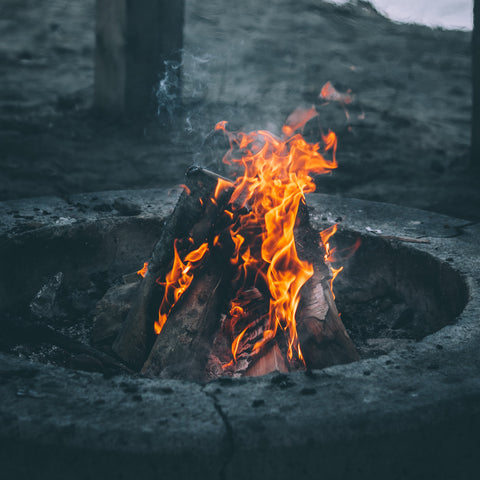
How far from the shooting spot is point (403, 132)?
225 inches

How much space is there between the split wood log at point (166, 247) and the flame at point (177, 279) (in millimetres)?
25

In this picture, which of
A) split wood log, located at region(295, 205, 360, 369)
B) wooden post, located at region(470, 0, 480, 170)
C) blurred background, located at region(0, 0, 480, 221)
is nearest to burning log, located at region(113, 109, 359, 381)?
split wood log, located at region(295, 205, 360, 369)

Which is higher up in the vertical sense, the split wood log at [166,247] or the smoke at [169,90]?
the smoke at [169,90]

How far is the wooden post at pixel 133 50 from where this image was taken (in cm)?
498

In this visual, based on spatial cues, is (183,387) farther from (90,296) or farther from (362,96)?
(362,96)

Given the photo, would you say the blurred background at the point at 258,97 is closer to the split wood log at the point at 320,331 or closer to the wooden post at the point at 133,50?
the wooden post at the point at 133,50

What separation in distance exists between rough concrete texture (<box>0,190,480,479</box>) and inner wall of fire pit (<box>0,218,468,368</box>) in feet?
2.79

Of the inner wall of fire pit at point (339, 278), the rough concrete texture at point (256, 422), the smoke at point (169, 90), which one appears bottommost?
the inner wall of fire pit at point (339, 278)

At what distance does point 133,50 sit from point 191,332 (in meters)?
3.72

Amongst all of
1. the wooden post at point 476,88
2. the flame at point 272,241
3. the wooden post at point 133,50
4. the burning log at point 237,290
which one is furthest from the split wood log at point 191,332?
the wooden post at point 476,88

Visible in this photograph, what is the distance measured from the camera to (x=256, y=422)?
1.40 metres

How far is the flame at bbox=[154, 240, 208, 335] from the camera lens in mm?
2328

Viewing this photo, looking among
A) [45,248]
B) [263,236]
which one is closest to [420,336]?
[263,236]

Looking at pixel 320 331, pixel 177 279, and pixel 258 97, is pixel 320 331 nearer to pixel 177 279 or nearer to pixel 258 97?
pixel 177 279
